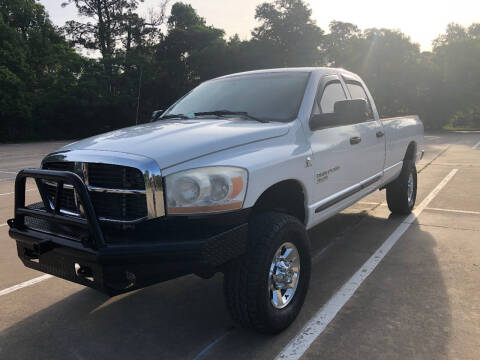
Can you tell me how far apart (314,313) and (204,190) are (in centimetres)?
145

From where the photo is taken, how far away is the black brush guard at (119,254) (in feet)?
7.87

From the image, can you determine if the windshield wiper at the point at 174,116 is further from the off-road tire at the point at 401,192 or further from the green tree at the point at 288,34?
the green tree at the point at 288,34

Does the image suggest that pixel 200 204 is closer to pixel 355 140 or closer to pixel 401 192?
pixel 355 140

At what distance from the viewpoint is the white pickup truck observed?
2.45 meters

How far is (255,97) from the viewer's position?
3.83 meters

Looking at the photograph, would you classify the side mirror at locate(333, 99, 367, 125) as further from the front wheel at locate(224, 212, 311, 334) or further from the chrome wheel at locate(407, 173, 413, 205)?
the chrome wheel at locate(407, 173, 413, 205)

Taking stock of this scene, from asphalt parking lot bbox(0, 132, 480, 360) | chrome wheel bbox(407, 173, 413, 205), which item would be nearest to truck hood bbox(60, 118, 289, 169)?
asphalt parking lot bbox(0, 132, 480, 360)

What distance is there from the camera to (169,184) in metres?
2.49

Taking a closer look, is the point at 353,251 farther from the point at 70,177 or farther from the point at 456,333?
the point at 70,177

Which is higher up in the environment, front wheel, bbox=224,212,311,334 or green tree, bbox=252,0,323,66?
green tree, bbox=252,0,323,66

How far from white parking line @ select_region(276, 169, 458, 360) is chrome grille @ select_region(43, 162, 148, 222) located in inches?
51.3

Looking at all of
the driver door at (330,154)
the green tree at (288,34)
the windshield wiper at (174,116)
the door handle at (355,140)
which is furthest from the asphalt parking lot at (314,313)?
the green tree at (288,34)

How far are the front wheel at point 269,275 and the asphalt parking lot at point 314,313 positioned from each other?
0.19 m

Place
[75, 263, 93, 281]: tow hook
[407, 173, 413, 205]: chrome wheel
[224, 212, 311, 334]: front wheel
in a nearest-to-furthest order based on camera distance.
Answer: [75, 263, 93, 281]: tow hook < [224, 212, 311, 334]: front wheel < [407, 173, 413, 205]: chrome wheel
